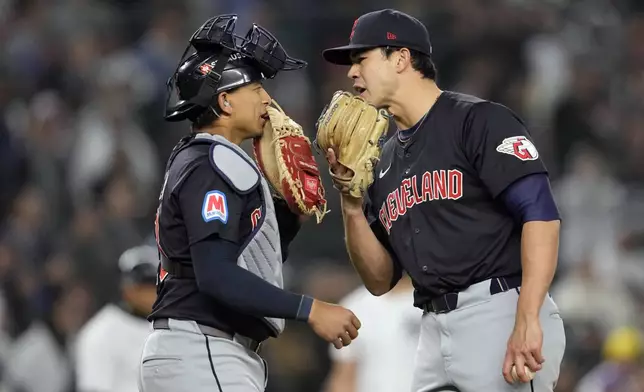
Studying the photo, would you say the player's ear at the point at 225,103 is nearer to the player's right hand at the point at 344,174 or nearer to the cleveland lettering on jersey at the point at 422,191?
the player's right hand at the point at 344,174

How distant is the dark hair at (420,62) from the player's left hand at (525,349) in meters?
1.04

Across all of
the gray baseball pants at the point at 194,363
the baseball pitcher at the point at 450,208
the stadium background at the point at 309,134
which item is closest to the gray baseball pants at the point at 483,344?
the baseball pitcher at the point at 450,208

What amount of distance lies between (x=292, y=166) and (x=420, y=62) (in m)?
0.64

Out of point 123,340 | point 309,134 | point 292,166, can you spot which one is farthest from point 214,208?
point 309,134

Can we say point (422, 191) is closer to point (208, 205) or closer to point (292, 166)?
point (292, 166)

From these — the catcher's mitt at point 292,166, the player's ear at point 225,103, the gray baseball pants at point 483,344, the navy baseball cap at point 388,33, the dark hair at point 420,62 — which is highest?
the navy baseball cap at point 388,33

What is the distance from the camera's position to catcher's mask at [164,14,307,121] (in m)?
4.38

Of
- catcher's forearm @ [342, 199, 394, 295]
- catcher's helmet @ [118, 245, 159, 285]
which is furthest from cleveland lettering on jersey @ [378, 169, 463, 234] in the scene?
catcher's helmet @ [118, 245, 159, 285]

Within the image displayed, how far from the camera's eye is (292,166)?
14.7 ft

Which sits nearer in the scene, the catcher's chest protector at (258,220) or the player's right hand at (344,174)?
the catcher's chest protector at (258,220)

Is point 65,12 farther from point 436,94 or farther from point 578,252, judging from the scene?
point 436,94

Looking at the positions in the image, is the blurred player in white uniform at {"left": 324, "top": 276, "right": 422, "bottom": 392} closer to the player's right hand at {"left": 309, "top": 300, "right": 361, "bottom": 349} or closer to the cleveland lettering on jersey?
the cleveland lettering on jersey

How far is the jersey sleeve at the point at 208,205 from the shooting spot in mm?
4074

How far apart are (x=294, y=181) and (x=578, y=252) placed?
220 inches
